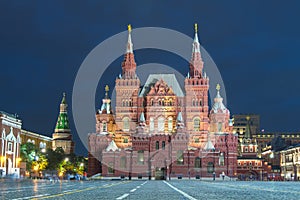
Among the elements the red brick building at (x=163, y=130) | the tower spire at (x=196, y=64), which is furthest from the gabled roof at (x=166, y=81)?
the tower spire at (x=196, y=64)

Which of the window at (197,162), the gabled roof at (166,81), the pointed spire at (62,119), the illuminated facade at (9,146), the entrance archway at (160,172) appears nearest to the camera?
the illuminated facade at (9,146)

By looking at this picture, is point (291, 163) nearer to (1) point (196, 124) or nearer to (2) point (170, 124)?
(1) point (196, 124)

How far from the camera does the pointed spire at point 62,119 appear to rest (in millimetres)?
149625

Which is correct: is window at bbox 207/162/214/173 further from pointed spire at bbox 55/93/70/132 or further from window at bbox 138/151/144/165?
pointed spire at bbox 55/93/70/132

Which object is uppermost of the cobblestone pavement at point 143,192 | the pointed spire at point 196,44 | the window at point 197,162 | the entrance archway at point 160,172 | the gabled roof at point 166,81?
the pointed spire at point 196,44

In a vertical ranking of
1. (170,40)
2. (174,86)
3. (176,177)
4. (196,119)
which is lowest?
(176,177)

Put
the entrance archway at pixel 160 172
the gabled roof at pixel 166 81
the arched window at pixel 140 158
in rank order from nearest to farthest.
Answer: the entrance archway at pixel 160 172
the arched window at pixel 140 158
the gabled roof at pixel 166 81

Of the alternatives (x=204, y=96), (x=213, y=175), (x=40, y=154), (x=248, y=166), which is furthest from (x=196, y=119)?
(x=40, y=154)

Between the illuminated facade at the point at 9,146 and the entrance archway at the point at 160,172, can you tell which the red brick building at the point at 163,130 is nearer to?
the entrance archway at the point at 160,172

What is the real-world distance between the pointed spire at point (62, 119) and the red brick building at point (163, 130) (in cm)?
5050

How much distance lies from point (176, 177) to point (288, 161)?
139 ft

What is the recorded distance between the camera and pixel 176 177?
8888 cm

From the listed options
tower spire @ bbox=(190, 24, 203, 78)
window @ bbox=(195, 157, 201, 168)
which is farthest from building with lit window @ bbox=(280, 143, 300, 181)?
tower spire @ bbox=(190, 24, 203, 78)

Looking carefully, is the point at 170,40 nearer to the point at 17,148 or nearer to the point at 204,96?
the point at 204,96
